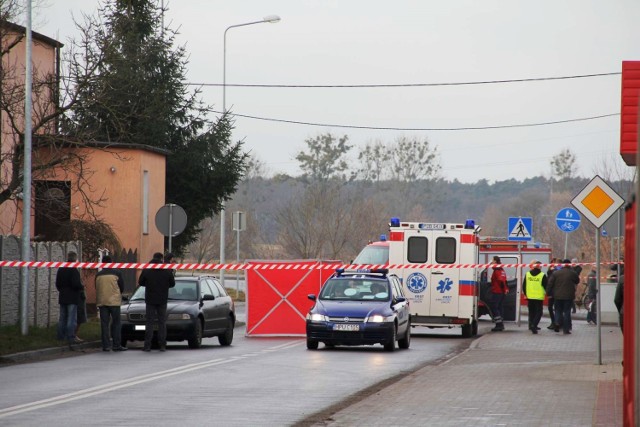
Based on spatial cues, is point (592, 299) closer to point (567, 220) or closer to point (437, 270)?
point (567, 220)

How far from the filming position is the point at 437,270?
98.3 ft

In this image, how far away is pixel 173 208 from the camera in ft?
101

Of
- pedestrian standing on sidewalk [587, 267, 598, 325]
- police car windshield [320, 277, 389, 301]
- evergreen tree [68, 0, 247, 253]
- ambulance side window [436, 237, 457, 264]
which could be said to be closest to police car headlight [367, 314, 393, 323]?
police car windshield [320, 277, 389, 301]

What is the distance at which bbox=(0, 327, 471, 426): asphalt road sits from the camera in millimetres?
13384

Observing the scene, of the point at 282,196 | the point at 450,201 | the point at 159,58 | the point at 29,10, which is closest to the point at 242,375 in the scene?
the point at 29,10

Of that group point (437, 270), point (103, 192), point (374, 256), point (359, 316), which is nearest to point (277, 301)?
point (437, 270)

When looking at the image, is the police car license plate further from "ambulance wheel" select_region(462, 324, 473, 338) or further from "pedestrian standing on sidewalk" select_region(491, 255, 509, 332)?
"pedestrian standing on sidewalk" select_region(491, 255, 509, 332)

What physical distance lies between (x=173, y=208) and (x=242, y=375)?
12.7 m

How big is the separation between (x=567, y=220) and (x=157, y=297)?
12889 millimetres

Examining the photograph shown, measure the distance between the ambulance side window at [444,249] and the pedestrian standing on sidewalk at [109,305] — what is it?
880cm

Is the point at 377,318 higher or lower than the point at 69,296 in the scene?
lower

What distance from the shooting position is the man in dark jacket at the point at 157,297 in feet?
78.6

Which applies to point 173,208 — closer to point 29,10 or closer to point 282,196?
point 29,10

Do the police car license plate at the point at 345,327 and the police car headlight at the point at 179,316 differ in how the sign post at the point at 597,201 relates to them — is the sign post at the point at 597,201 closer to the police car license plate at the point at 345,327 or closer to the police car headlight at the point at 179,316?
the police car license plate at the point at 345,327
